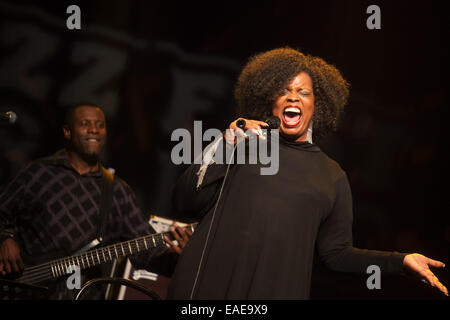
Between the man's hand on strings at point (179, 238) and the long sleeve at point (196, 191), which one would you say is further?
the man's hand on strings at point (179, 238)

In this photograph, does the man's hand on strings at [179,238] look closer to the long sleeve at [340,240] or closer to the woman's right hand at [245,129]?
the long sleeve at [340,240]

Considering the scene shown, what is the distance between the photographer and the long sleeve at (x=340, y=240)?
76.1 inches

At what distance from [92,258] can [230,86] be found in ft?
5.61

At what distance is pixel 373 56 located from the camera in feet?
10.9

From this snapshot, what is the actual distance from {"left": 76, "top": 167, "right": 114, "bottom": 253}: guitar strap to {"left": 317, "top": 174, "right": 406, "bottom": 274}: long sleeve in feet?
5.48

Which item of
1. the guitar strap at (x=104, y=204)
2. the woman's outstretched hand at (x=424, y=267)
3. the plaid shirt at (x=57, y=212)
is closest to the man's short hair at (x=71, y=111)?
the plaid shirt at (x=57, y=212)

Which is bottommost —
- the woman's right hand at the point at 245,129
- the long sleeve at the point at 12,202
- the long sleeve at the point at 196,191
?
the long sleeve at the point at 12,202

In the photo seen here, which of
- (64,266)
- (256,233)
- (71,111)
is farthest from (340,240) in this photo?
(71,111)

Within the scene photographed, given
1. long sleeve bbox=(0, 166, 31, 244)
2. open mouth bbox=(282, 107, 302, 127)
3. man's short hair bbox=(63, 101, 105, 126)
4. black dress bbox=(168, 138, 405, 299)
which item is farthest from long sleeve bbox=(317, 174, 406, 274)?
man's short hair bbox=(63, 101, 105, 126)

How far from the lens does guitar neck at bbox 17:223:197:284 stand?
3.01m

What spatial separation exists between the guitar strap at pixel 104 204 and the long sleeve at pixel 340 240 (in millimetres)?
1670

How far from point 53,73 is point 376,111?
2.60 m
